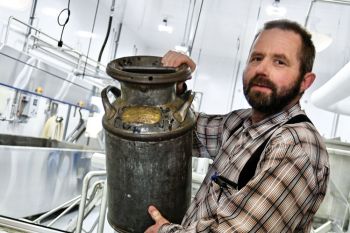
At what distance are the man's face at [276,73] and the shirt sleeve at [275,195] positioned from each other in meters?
0.18

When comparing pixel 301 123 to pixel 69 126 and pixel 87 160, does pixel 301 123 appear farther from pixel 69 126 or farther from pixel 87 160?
pixel 69 126

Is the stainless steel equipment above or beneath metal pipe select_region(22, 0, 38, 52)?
beneath

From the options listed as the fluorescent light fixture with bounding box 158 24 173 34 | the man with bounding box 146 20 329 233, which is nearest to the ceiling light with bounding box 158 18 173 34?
the fluorescent light fixture with bounding box 158 24 173 34

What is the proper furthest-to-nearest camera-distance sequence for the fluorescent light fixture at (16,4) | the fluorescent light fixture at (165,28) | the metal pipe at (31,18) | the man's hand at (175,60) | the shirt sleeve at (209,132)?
1. the fluorescent light fixture at (165,28)
2. the metal pipe at (31,18)
3. the fluorescent light fixture at (16,4)
4. the shirt sleeve at (209,132)
5. the man's hand at (175,60)

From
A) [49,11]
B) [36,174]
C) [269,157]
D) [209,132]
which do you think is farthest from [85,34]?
[269,157]

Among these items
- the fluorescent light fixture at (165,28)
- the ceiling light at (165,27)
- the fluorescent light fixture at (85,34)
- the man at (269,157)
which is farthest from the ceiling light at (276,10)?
the man at (269,157)

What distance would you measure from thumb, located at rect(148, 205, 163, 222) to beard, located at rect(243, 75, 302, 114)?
0.43 metres

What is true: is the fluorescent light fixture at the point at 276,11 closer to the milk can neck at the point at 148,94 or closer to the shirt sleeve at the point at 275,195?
the milk can neck at the point at 148,94

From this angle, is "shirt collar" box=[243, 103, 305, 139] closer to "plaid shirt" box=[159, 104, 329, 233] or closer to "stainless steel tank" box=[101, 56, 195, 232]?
"plaid shirt" box=[159, 104, 329, 233]

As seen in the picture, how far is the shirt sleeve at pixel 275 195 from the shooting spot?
79 cm

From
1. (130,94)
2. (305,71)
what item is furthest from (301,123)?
(130,94)

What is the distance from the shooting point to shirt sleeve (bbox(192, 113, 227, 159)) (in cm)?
130

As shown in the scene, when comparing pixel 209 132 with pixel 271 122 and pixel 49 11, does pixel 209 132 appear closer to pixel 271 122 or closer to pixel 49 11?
pixel 271 122

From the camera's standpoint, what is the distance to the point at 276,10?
4578mm
